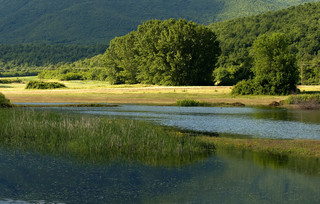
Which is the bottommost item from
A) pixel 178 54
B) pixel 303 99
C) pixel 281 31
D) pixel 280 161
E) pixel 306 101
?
pixel 280 161

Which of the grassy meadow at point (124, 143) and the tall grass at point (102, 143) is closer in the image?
the tall grass at point (102, 143)

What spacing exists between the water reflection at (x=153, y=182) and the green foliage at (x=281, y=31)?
344 feet

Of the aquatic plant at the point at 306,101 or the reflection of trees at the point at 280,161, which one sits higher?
the aquatic plant at the point at 306,101

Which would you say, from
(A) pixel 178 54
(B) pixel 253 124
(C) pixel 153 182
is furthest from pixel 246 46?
(C) pixel 153 182

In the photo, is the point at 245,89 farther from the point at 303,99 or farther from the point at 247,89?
the point at 303,99

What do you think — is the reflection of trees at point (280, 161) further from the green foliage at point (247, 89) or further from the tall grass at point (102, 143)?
the green foliage at point (247, 89)

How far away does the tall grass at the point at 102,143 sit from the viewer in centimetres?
2427

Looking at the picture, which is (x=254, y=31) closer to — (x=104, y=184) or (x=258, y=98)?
(x=258, y=98)

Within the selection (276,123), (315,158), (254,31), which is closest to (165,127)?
(276,123)

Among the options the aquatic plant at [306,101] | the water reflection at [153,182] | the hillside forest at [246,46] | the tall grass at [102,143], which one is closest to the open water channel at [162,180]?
the water reflection at [153,182]

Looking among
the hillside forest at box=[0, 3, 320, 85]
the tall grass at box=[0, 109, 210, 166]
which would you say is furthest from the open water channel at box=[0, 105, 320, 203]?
the hillside forest at box=[0, 3, 320, 85]

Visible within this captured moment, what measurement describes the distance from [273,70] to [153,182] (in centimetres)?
6050

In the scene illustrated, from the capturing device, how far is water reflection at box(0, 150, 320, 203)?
17156 millimetres

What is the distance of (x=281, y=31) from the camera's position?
17488cm
